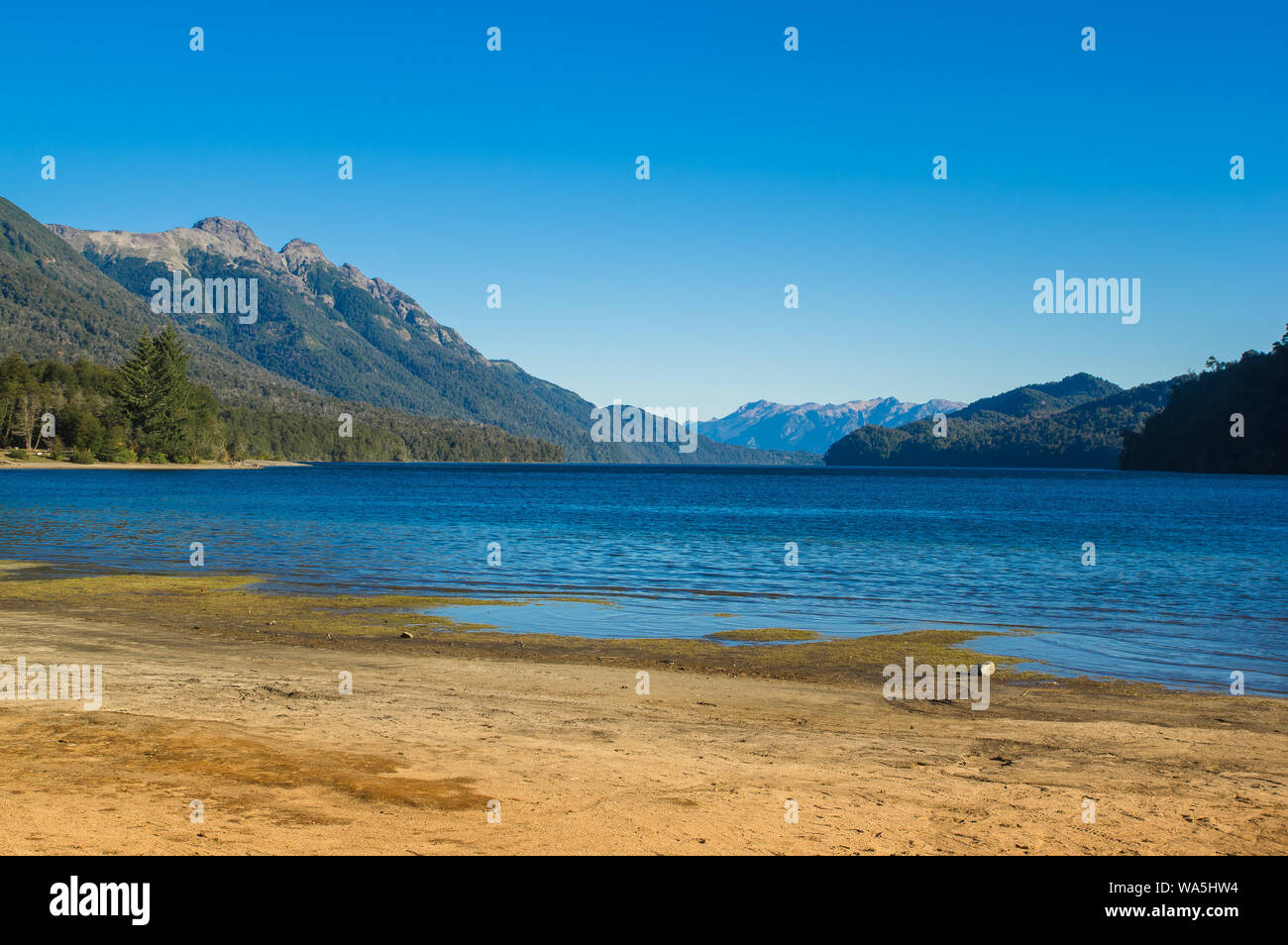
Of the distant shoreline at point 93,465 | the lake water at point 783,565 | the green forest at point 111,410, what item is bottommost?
the lake water at point 783,565

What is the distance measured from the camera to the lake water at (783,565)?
25.2 m

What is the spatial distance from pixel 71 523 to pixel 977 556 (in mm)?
52167

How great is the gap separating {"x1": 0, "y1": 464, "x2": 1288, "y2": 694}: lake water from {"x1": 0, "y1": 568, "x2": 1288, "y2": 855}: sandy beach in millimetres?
5708

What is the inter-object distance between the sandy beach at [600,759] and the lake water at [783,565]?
18.7 feet

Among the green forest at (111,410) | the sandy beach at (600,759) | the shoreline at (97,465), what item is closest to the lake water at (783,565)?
the sandy beach at (600,759)

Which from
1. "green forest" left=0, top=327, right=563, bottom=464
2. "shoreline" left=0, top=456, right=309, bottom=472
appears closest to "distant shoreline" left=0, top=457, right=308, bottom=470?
"shoreline" left=0, top=456, right=309, bottom=472

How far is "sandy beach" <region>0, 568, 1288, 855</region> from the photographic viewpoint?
862cm

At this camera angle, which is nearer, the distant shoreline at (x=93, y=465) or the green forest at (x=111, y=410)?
the distant shoreline at (x=93, y=465)

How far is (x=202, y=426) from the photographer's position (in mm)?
192875

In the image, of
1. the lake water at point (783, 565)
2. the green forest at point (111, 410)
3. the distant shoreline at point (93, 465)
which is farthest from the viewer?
the green forest at point (111, 410)

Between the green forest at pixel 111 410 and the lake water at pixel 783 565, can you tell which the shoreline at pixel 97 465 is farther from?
the lake water at pixel 783 565

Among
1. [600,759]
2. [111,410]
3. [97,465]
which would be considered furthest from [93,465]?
[600,759]
